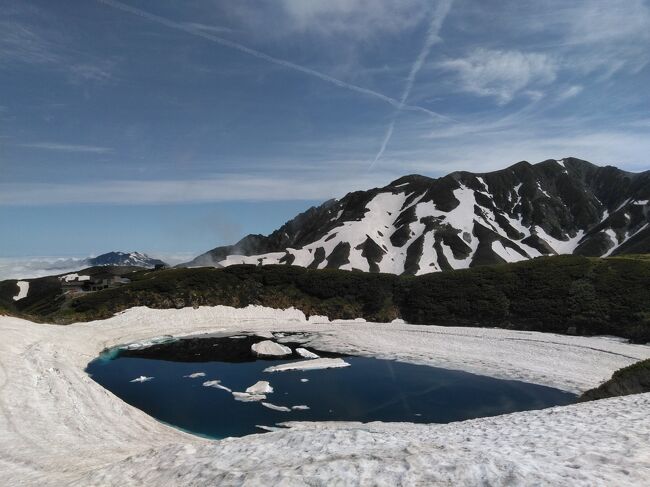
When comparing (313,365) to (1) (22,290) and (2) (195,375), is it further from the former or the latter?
(1) (22,290)

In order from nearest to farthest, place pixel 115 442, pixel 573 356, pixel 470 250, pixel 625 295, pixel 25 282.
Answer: pixel 115 442 → pixel 573 356 → pixel 625 295 → pixel 25 282 → pixel 470 250

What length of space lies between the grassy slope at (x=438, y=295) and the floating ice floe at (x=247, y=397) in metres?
49.1

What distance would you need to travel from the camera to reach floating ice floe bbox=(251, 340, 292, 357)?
62247 mm

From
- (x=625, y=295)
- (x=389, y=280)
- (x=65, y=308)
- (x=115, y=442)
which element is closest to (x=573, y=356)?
(x=625, y=295)

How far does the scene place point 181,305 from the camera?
90.7 m

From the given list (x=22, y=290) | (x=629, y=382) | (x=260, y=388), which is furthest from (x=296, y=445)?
(x=22, y=290)

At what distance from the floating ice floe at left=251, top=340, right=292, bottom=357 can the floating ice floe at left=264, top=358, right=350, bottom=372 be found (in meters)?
6.78

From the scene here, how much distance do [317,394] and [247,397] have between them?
7092 mm

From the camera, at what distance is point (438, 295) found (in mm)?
92750

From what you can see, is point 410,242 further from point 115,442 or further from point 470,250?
point 115,442

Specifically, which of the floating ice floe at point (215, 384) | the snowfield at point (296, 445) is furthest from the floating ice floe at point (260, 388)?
the snowfield at point (296, 445)

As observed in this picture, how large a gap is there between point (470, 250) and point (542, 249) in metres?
33.9

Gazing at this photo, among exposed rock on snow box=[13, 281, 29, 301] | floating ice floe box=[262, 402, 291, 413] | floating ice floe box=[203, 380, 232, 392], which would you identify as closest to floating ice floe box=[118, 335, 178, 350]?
floating ice floe box=[203, 380, 232, 392]

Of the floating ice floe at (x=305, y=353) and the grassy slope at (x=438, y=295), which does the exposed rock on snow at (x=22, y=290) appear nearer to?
the grassy slope at (x=438, y=295)
